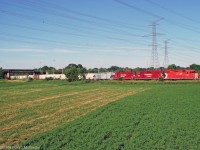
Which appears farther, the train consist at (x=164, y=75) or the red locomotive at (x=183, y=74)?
the train consist at (x=164, y=75)

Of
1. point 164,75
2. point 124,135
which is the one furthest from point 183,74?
point 124,135

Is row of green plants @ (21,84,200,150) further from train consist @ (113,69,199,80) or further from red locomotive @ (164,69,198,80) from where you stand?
train consist @ (113,69,199,80)

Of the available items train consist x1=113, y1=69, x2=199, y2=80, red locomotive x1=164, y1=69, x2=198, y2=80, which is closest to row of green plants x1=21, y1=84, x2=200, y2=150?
red locomotive x1=164, y1=69, x2=198, y2=80

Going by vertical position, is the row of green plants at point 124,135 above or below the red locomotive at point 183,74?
below

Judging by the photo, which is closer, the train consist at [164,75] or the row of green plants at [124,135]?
the row of green plants at [124,135]

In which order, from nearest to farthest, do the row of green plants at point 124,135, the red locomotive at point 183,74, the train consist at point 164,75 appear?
the row of green plants at point 124,135
the red locomotive at point 183,74
the train consist at point 164,75

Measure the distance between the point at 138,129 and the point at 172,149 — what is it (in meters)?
4.06

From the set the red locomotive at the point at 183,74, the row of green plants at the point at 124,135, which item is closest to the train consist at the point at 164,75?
the red locomotive at the point at 183,74

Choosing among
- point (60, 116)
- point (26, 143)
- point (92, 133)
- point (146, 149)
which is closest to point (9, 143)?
point (26, 143)

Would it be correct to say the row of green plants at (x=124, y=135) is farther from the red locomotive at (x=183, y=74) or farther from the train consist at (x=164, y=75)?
the train consist at (x=164, y=75)

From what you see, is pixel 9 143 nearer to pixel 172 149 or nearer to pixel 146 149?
pixel 146 149

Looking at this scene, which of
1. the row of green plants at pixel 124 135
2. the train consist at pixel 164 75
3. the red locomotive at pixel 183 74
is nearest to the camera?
the row of green plants at pixel 124 135

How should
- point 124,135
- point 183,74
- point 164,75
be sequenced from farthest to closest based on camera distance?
point 164,75 < point 183,74 < point 124,135

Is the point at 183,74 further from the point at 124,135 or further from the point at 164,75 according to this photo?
the point at 124,135
